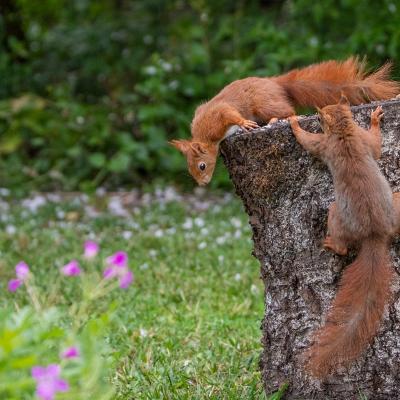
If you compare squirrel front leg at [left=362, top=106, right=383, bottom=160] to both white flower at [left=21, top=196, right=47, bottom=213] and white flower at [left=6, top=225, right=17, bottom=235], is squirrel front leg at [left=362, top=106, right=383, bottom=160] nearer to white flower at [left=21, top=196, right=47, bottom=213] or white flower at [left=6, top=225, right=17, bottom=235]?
white flower at [left=6, top=225, right=17, bottom=235]

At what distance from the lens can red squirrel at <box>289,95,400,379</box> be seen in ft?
9.54

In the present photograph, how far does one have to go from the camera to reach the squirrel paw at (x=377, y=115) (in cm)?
310

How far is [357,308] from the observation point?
2.90 m

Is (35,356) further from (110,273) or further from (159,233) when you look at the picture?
(159,233)

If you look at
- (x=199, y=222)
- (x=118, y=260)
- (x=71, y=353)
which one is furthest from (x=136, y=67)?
(x=71, y=353)

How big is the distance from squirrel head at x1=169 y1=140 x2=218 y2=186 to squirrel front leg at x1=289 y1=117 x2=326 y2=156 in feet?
3.43

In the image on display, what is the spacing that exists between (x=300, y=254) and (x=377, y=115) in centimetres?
56

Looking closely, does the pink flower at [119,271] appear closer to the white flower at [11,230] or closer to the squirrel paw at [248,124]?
the squirrel paw at [248,124]

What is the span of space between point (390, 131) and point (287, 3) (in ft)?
20.6

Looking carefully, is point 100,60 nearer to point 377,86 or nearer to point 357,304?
point 377,86

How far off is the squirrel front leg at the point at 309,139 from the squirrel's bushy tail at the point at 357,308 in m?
0.36

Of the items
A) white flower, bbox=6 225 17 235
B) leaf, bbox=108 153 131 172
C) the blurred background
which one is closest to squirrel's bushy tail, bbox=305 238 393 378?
white flower, bbox=6 225 17 235

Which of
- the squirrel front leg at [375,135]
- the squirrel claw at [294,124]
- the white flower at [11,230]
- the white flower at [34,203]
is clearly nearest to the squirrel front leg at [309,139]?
the squirrel claw at [294,124]

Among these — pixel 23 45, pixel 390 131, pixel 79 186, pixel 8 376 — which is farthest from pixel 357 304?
pixel 23 45
